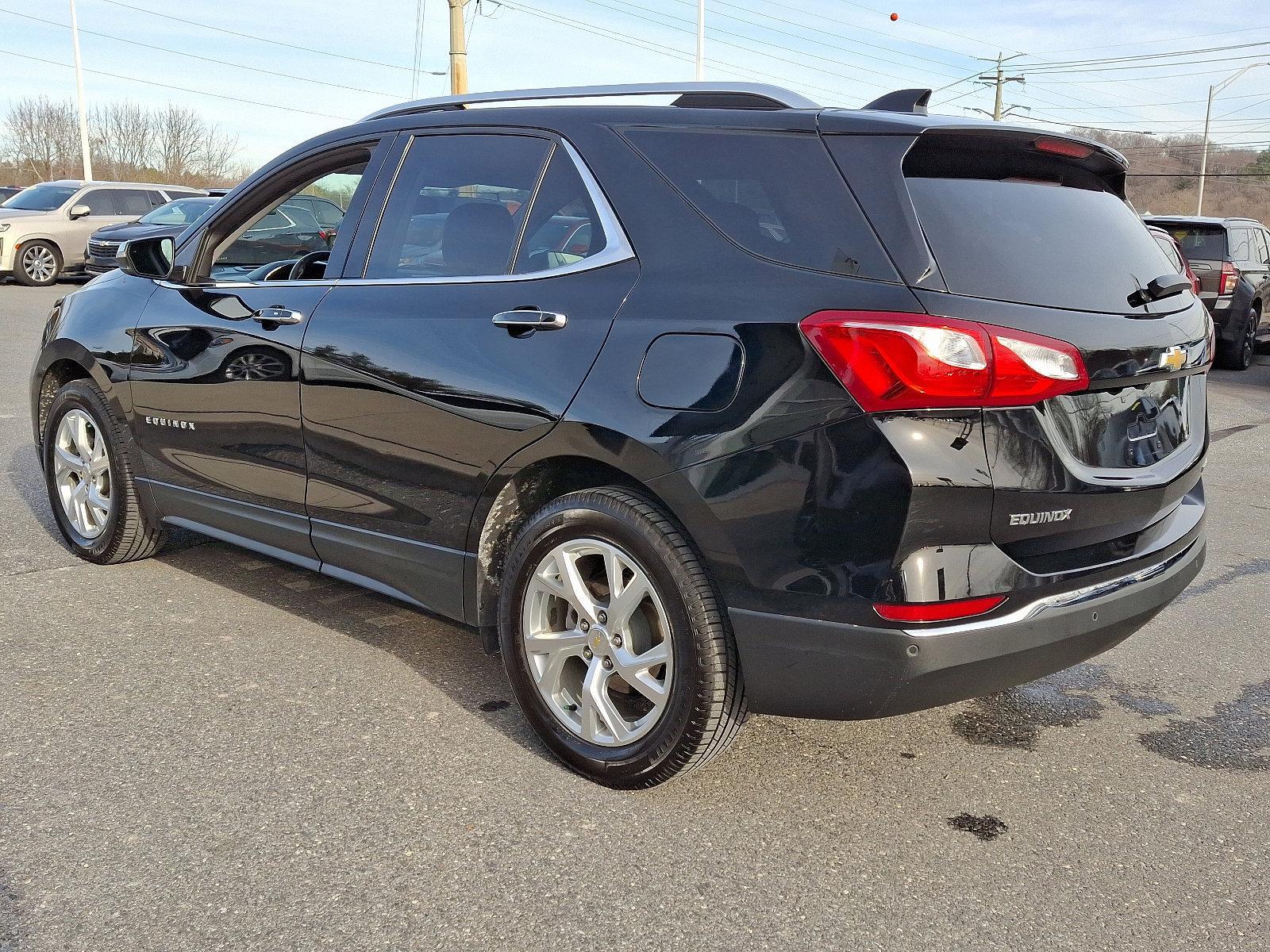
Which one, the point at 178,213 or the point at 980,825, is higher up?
the point at 178,213

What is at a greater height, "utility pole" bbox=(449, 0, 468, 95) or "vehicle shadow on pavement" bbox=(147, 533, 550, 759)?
"utility pole" bbox=(449, 0, 468, 95)

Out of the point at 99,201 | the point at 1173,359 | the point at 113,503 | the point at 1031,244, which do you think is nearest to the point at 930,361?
the point at 1031,244

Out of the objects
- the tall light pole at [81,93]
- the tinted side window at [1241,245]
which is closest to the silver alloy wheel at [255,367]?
the tinted side window at [1241,245]

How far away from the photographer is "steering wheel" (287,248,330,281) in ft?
14.6

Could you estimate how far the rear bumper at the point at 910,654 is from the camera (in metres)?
2.65

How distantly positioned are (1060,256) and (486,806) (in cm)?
199

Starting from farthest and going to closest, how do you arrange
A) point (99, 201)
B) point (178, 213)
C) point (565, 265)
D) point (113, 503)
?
point (99, 201) → point (178, 213) → point (113, 503) → point (565, 265)

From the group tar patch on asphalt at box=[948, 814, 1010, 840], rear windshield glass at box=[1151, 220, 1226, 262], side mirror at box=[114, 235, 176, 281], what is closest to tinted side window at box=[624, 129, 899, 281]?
tar patch on asphalt at box=[948, 814, 1010, 840]

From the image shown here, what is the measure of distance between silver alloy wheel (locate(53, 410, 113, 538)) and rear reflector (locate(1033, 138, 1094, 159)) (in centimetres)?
381

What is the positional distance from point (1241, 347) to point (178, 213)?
1587 cm

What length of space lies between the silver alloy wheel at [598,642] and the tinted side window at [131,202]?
2120cm

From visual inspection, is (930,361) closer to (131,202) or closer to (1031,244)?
(1031,244)

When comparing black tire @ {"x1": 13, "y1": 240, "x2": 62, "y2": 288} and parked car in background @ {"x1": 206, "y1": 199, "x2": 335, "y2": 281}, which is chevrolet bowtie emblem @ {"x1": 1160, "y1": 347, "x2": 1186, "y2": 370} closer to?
parked car in background @ {"x1": 206, "y1": 199, "x2": 335, "y2": 281}

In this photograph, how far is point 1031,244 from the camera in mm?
2895
